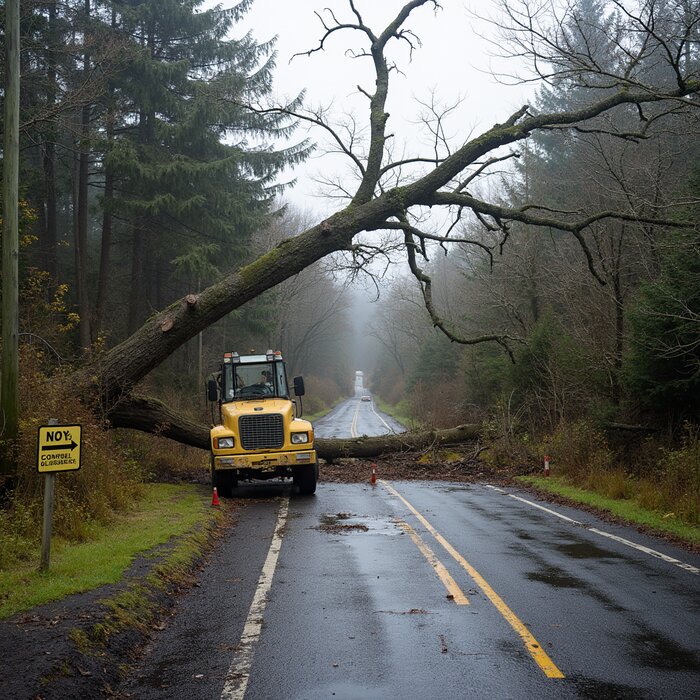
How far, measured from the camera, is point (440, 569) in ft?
30.8

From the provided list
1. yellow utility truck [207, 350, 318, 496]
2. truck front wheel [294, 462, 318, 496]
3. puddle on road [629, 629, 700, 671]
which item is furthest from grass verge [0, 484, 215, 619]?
puddle on road [629, 629, 700, 671]

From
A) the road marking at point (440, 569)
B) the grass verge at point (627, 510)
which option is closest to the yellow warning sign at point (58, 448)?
the road marking at point (440, 569)

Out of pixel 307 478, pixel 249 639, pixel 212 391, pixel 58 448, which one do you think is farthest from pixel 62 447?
pixel 307 478

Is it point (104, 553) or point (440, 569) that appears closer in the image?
point (440, 569)

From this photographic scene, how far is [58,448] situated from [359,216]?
9663 millimetres

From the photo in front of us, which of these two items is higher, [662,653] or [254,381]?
[254,381]

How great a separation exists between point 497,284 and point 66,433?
1060 inches

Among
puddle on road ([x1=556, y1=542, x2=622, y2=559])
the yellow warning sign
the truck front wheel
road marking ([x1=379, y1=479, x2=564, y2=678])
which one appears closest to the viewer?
road marking ([x1=379, y1=479, x2=564, y2=678])

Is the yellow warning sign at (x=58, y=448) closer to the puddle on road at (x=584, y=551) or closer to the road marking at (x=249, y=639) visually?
the road marking at (x=249, y=639)

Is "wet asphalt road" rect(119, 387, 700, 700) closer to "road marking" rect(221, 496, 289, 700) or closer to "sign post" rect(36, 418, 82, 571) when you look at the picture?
"road marking" rect(221, 496, 289, 700)

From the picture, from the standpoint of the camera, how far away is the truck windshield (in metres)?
18.0

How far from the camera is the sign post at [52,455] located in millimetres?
7926

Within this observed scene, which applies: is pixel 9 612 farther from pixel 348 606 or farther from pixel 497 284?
pixel 497 284

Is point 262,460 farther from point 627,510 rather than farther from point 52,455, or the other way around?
point 52,455
